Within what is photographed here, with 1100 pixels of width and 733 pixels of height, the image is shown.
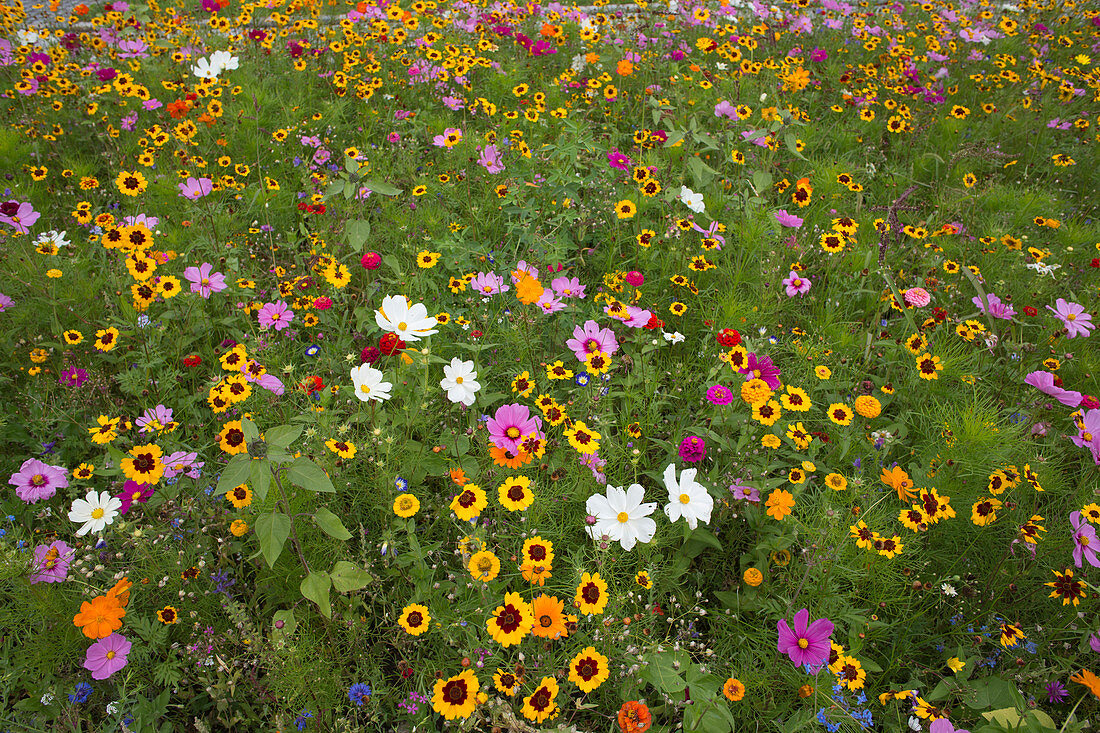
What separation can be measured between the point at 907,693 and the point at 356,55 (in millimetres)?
4345

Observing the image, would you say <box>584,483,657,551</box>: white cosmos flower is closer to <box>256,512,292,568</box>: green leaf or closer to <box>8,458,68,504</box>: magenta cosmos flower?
<box>256,512,292,568</box>: green leaf

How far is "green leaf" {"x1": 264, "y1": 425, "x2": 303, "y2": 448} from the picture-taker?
1.16 metres

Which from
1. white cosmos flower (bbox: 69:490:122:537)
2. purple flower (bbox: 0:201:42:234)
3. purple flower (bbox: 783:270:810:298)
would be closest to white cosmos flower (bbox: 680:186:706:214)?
purple flower (bbox: 783:270:810:298)

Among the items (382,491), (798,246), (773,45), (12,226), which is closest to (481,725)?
(382,491)

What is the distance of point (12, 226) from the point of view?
2523 millimetres

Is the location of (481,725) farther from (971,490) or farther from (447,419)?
(971,490)

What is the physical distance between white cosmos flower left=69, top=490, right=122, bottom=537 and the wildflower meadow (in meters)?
0.01

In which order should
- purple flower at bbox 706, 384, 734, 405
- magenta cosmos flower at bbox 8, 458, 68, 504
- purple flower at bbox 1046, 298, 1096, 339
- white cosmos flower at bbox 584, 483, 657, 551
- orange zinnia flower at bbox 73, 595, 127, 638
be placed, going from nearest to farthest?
orange zinnia flower at bbox 73, 595, 127, 638 < white cosmos flower at bbox 584, 483, 657, 551 < magenta cosmos flower at bbox 8, 458, 68, 504 < purple flower at bbox 706, 384, 734, 405 < purple flower at bbox 1046, 298, 1096, 339

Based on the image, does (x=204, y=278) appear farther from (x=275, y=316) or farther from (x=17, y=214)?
(x=17, y=214)

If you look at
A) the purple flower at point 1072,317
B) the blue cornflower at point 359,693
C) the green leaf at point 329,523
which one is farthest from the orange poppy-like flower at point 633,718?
the purple flower at point 1072,317

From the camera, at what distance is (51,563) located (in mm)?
1505

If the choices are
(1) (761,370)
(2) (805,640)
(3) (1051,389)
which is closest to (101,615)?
(2) (805,640)

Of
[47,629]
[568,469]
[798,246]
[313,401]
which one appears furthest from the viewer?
[798,246]

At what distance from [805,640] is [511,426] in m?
0.96
